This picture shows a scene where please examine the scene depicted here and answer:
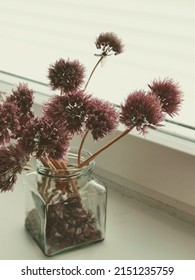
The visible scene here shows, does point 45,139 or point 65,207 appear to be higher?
point 45,139

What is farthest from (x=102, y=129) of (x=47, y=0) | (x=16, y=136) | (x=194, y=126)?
(x=47, y=0)

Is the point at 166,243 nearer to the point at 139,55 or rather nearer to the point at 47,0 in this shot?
the point at 139,55

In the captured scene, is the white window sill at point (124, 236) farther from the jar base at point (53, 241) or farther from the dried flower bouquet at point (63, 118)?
the dried flower bouquet at point (63, 118)

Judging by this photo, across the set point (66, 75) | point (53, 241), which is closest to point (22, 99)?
point (66, 75)

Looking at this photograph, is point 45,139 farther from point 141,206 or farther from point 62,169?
point 141,206

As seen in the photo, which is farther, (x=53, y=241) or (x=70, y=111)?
(x=53, y=241)

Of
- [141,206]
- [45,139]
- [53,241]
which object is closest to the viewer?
[45,139]

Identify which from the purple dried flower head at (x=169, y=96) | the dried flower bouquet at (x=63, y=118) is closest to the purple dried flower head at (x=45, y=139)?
the dried flower bouquet at (x=63, y=118)
